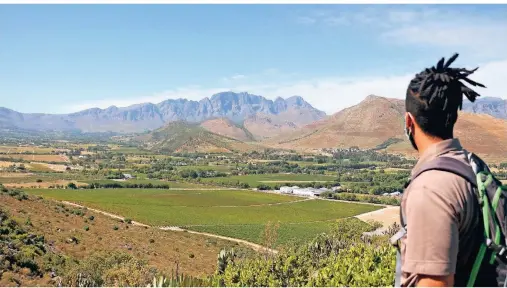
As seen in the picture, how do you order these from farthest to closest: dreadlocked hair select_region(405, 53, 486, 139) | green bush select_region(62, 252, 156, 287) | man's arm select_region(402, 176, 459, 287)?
green bush select_region(62, 252, 156, 287), dreadlocked hair select_region(405, 53, 486, 139), man's arm select_region(402, 176, 459, 287)

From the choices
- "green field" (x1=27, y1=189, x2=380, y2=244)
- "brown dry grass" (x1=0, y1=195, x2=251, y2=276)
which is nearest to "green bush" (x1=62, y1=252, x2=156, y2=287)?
"brown dry grass" (x1=0, y1=195, x2=251, y2=276)

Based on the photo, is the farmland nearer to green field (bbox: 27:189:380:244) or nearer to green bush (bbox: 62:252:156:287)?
green field (bbox: 27:189:380:244)

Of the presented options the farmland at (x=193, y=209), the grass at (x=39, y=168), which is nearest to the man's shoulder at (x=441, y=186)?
the farmland at (x=193, y=209)

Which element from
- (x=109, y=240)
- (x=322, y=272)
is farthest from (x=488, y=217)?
(x=109, y=240)

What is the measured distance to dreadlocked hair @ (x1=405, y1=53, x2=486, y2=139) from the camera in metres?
2.50

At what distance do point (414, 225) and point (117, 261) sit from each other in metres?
29.3

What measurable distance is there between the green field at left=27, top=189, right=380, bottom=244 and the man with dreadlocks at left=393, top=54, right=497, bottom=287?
54779mm

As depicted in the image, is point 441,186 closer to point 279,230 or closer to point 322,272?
point 322,272

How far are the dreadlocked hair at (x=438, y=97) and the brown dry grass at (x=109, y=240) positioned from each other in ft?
104

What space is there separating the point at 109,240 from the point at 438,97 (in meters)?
42.0

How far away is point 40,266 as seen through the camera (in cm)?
2658

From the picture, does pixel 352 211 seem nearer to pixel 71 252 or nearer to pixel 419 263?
pixel 71 252

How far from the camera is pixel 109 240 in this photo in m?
40.8

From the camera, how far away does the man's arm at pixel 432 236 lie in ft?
7.03
